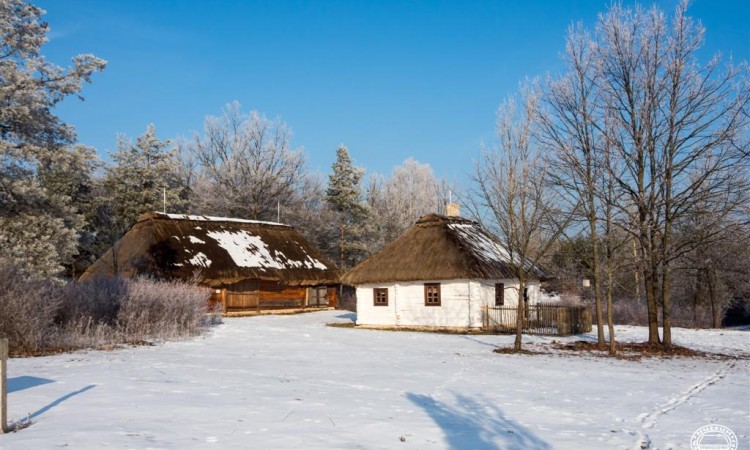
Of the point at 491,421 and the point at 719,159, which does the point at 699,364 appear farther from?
the point at 491,421

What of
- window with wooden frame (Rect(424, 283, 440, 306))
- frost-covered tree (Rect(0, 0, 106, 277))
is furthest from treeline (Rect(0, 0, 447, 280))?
window with wooden frame (Rect(424, 283, 440, 306))

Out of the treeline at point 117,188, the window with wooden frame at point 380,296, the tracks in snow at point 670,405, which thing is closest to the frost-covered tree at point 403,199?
the treeline at point 117,188

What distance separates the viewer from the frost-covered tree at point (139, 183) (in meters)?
45.7

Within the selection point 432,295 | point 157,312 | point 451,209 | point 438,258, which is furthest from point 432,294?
point 157,312

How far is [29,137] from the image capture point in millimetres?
22281

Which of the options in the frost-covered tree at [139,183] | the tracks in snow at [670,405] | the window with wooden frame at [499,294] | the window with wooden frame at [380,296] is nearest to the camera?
the tracks in snow at [670,405]

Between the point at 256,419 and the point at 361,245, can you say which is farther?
the point at 361,245

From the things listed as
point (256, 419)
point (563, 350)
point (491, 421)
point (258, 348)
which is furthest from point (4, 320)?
point (563, 350)

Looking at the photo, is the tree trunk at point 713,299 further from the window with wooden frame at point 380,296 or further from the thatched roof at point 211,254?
the thatched roof at point 211,254

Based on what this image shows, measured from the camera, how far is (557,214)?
1938cm

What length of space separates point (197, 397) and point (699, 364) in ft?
44.0

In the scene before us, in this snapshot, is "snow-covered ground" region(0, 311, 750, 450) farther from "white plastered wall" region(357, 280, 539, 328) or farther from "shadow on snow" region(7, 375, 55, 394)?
"white plastered wall" region(357, 280, 539, 328)

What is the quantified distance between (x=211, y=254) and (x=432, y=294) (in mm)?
14229

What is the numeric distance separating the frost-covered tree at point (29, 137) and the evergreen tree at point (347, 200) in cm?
2772
